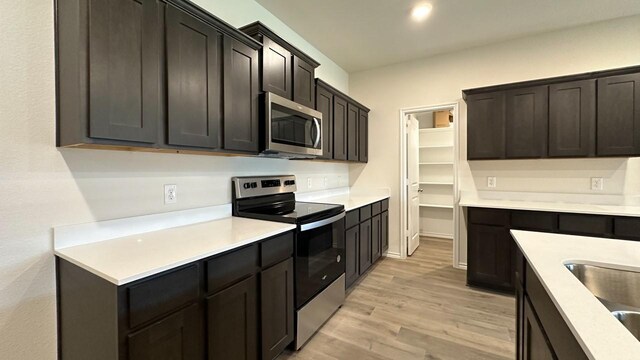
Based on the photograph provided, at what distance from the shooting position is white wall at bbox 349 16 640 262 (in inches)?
108

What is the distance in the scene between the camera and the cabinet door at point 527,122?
9.16 ft

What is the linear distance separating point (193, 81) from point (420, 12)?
2276mm

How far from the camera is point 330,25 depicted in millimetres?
2822

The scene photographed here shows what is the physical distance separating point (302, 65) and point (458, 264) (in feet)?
10.3

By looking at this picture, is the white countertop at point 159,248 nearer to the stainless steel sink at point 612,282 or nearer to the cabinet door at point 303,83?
the cabinet door at point 303,83

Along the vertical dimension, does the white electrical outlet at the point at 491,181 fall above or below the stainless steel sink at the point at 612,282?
above

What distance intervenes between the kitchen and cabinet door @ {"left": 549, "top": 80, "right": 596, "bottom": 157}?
293 mm

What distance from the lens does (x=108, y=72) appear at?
1.18 meters

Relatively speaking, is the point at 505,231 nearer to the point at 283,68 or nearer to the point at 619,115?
the point at 619,115

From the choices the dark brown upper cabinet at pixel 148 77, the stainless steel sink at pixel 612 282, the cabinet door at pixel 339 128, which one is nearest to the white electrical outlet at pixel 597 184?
the stainless steel sink at pixel 612 282

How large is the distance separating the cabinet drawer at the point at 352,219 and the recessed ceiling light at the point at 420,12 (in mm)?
2072

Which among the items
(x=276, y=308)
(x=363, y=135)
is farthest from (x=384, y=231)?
(x=276, y=308)

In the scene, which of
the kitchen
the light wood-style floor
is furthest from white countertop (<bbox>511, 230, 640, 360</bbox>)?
the light wood-style floor

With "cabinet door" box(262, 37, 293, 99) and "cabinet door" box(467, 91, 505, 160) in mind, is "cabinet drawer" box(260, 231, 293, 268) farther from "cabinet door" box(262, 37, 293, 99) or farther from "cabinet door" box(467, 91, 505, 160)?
"cabinet door" box(467, 91, 505, 160)
